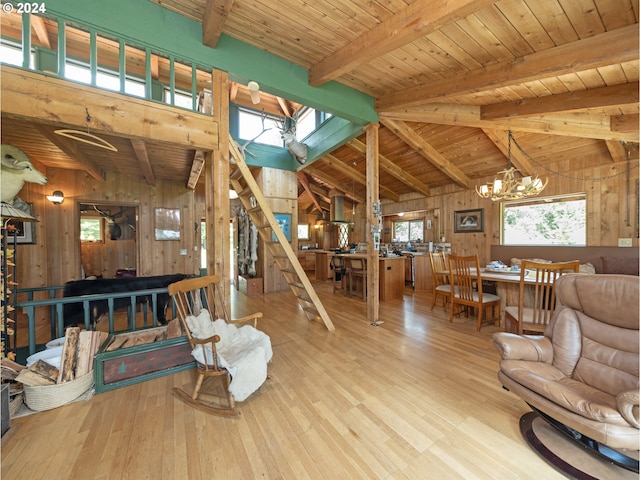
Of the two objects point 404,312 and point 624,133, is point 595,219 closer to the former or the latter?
point 624,133

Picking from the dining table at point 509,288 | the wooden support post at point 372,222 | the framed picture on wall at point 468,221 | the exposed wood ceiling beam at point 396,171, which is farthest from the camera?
the framed picture on wall at point 468,221

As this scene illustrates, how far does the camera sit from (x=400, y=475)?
1354 millimetres

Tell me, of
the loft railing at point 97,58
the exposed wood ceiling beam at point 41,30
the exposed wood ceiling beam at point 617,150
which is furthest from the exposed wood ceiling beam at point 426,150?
the exposed wood ceiling beam at point 41,30

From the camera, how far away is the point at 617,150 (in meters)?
3.96

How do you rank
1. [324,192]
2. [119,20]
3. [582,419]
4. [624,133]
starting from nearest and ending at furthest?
[582,419]
[119,20]
[624,133]
[324,192]

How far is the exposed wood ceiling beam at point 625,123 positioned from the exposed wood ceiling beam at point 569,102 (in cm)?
69

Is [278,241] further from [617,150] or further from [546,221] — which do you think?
[617,150]

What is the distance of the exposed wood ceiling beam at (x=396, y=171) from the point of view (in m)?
5.60

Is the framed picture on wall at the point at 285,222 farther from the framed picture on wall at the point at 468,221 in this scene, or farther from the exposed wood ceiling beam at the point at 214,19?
the framed picture on wall at the point at 468,221

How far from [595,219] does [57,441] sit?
7.40m

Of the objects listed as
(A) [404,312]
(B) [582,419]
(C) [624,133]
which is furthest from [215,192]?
(C) [624,133]

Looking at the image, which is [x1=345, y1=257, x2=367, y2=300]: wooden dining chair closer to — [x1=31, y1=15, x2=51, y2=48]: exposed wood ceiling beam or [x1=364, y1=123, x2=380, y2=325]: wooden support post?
[x1=364, y1=123, x2=380, y2=325]: wooden support post

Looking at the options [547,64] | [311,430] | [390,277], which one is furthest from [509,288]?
[311,430]

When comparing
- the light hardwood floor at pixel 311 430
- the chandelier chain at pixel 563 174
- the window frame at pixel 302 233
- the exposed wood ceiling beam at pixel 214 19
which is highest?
the exposed wood ceiling beam at pixel 214 19
